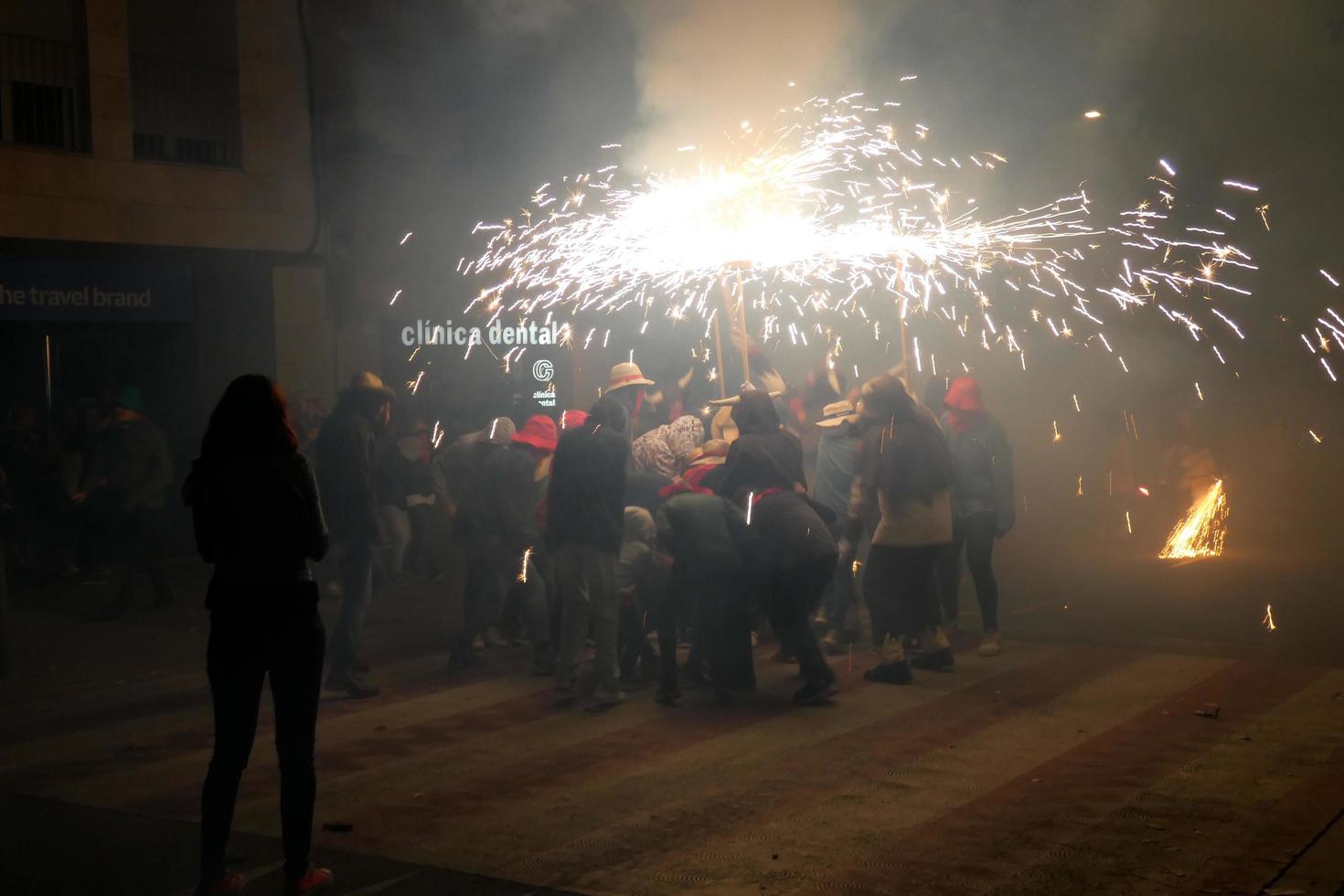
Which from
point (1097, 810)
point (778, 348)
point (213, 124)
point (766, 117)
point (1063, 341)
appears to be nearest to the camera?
point (1097, 810)

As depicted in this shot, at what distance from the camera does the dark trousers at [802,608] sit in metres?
7.62

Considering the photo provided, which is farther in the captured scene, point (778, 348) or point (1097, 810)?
point (778, 348)

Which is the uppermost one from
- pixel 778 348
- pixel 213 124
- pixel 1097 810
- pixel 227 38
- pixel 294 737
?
pixel 227 38

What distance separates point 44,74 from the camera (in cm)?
1435

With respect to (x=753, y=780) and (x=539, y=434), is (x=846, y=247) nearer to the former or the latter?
(x=539, y=434)

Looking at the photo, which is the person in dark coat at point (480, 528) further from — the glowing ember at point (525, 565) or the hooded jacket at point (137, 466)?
Answer: the hooded jacket at point (137, 466)

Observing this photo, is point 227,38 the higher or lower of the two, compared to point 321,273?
higher

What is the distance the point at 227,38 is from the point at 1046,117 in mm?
11403

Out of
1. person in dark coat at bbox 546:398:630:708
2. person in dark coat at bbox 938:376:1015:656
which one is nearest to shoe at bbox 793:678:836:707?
person in dark coat at bbox 546:398:630:708

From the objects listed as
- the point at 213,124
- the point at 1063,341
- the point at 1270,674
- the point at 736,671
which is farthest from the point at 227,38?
the point at 1063,341

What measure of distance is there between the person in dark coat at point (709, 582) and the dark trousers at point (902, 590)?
916mm

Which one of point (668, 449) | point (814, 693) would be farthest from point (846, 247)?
point (814, 693)

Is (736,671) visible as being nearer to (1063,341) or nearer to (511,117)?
(511,117)

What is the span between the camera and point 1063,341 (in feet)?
81.4
